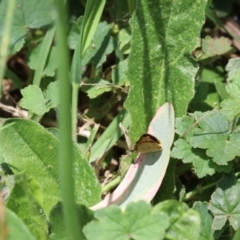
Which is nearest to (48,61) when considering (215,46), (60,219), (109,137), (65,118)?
(109,137)

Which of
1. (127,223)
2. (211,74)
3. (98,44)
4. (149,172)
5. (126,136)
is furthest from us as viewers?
(211,74)

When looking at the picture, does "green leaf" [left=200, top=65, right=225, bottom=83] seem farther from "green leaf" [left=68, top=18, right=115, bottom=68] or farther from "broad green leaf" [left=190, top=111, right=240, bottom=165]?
"broad green leaf" [left=190, top=111, right=240, bottom=165]

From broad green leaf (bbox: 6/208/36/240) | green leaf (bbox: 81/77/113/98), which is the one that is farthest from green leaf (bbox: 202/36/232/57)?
broad green leaf (bbox: 6/208/36/240)

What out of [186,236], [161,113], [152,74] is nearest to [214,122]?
[161,113]

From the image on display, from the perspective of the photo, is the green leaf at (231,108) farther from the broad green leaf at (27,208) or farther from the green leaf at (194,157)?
the broad green leaf at (27,208)

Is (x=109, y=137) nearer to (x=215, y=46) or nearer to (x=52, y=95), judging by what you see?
(x=52, y=95)

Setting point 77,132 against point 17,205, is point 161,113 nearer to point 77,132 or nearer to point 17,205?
point 77,132
